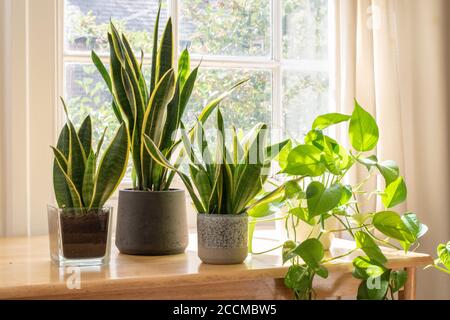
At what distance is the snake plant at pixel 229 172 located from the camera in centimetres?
130

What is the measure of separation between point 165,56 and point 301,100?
0.71 m

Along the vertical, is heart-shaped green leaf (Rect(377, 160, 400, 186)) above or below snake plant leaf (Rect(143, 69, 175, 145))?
below

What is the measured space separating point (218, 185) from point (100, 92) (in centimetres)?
72

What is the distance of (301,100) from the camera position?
205 cm

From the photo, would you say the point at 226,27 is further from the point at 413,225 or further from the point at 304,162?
the point at 413,225

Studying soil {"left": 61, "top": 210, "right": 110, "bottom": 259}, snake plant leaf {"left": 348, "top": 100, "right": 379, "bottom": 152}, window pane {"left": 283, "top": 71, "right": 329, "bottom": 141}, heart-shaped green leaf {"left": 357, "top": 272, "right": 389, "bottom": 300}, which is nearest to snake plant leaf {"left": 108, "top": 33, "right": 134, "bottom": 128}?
soil {"left": 61, "top": 210, "right": 110, "bottom": 259}

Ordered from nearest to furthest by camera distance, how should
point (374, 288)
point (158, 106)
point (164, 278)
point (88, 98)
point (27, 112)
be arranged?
1. point (164, 278)
2. point (374, 288)
3. point (158, 106)
4. point (27, 112)
5. point (88, 98)

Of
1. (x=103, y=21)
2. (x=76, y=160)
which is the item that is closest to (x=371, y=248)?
(x=76, y=160)

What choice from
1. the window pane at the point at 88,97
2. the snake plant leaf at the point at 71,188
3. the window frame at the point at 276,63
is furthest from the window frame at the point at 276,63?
the snake plant leaf at the point at 71,188

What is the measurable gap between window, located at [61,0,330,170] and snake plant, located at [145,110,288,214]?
2.02 ft

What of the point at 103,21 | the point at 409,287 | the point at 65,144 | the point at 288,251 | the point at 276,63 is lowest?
the point at 409,287

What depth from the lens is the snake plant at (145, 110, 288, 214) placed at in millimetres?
1305

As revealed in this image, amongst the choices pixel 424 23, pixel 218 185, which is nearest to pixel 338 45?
pixel 424 23

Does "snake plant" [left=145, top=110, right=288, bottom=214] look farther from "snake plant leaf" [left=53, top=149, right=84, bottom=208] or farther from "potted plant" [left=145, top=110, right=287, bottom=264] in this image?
"snake plant leaf" [left=53, top=149, right=84, bottom=208]
